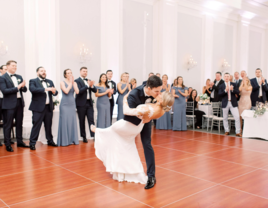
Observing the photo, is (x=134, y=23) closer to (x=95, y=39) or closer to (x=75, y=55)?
(x=95, y=39)

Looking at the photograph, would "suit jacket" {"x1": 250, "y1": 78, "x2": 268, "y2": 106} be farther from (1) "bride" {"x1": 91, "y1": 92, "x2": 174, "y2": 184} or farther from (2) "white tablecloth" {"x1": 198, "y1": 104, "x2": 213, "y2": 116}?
(1) "bride" {"x1": 91, "y1": 92, "x2": 174, "y2": 184}

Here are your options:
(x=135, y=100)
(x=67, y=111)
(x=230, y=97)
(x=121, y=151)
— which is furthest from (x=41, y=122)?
(x=230, y=97)

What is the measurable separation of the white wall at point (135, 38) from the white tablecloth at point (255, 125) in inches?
157

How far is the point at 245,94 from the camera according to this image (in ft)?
26.6

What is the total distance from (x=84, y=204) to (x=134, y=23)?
7.76m

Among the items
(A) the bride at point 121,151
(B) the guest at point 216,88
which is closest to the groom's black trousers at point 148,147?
(A) the bride at point 121,151

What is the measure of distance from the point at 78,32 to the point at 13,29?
1.86 m

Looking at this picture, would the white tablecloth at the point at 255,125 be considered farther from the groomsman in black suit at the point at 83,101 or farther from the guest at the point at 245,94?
the groomsman in black suit at the point at 83,101

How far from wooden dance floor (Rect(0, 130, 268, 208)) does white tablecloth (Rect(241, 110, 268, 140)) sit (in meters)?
1.18

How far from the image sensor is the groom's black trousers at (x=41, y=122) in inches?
229

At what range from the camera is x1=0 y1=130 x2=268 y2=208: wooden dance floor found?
312 centimetres

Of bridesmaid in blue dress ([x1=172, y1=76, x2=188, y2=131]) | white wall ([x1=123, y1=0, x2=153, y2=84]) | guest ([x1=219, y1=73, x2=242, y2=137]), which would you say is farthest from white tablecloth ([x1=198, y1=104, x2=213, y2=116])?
white wall ([x1=123, y1=0, x2=153, y2=84])

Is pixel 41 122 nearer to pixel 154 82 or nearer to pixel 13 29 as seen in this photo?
pixel 13 29

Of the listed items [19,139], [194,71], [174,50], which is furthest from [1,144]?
[194,71]
